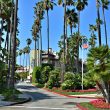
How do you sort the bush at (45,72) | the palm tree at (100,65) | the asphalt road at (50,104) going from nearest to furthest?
the palm tree at (100,65)
the asphalt road at (50,104)
the bush at (45,72)

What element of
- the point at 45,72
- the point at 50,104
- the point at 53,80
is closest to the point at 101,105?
the point at 50,104

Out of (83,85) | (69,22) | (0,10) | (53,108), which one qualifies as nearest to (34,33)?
(69,22)

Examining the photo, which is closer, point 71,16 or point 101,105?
point 101,105

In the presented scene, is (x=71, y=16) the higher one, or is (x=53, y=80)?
(x=71, y=16)

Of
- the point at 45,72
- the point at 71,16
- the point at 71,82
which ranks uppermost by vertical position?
the point at 71,16

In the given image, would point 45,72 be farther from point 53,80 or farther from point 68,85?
point 68,85

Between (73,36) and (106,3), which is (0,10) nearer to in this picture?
(106,3)

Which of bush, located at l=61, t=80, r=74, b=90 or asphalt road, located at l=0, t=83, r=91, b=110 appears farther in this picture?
bush, located at l=61, t=80, r=74, b=90

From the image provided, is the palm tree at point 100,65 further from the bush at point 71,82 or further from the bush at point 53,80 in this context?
the bush at point 53,80

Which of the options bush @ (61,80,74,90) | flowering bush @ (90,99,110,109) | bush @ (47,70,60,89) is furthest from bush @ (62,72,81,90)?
flowering bush @ (90,99,110,109)

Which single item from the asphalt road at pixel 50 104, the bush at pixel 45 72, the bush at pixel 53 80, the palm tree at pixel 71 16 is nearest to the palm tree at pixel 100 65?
the asphalt road at pixel 50 104

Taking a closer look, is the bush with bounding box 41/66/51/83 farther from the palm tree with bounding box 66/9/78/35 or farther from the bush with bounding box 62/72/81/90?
the bush with bounding box 62/72/81/90

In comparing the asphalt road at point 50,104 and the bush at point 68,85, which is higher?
the bush at point 68,85

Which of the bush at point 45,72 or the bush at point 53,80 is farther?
the bush at point 45,72
